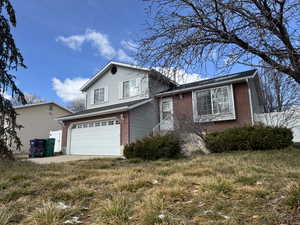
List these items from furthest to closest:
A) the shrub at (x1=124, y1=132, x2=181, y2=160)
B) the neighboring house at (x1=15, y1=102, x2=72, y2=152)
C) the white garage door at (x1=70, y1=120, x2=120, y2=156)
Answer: the neighboring house at (x1=15, y1=102, x2=72, y2=152), the white garage door at (x1=70, y1=120, x2=120, y2=156), the shrub at (x1=124, y1=132, x2=181, y2=160)

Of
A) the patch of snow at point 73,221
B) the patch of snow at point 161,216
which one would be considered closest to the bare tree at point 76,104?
the patch of snow at point 73,221

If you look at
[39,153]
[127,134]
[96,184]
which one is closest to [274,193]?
[96,184]

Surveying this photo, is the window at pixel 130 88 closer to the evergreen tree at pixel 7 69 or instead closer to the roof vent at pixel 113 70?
the roof vent at pixel 113 70

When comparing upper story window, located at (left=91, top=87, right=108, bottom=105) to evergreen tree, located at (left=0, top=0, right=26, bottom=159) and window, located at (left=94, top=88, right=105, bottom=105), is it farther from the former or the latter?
evergreen tree, located at (left=0, top=0, right=26, bottom=159)

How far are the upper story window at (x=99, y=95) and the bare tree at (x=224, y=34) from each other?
10083mm

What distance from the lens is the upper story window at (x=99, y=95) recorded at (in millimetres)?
14062

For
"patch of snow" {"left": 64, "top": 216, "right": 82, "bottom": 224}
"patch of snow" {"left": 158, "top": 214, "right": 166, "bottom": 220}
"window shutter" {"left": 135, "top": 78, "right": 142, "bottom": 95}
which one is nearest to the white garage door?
"window shutter" {"left": 135, "top": 78, "right": 142, "bottom": 95}

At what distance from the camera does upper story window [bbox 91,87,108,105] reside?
46.1 feet

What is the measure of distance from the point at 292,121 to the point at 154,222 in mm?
10628

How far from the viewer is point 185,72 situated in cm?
445

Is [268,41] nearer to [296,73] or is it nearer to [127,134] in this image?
[296,73]

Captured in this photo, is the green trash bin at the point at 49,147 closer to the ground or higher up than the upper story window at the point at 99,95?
closer to the ground

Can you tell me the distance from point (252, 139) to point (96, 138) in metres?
8.76

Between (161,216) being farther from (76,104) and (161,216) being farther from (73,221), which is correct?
(76,104)
